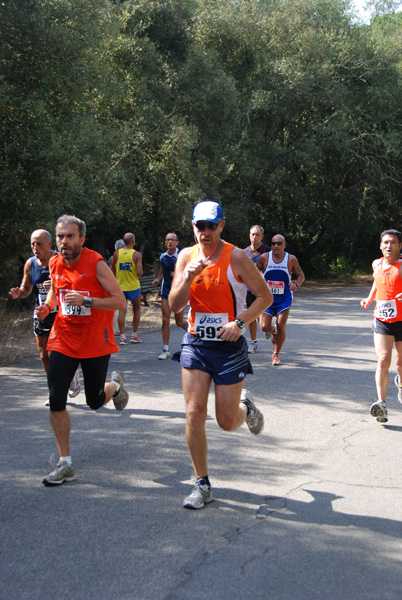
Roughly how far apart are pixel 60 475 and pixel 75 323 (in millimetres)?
1132

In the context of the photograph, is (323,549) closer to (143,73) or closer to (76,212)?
(76,212)

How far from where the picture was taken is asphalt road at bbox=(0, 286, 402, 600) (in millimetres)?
3432

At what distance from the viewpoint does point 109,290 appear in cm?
513

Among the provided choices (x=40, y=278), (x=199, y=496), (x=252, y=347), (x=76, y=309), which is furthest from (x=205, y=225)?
(x=252, y=347)

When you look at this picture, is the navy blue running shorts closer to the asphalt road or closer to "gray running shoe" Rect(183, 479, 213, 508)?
"gray running shoe" Rect(183, 479, 213, 508)

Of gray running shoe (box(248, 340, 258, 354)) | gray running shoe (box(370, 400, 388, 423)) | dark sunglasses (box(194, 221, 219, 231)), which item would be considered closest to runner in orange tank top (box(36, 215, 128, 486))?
dark sunglasses (box(194, 221, 219, 231))

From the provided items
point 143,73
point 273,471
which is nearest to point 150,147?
point 143,73

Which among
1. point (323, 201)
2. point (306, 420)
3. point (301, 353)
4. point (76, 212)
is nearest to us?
point (306, 420)

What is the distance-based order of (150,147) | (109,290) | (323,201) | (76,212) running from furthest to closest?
(323,201) < (150,147) < (76,212) < (109,290)

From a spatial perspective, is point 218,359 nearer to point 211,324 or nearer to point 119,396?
point 211,324

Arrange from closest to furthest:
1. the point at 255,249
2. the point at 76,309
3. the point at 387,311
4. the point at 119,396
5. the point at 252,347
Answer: the point at 76,309 → the point at 119,396 → the point at 387,311 → the point at 255,249 → the point at 252,347

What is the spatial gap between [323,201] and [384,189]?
2.69 m

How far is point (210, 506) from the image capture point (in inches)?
177

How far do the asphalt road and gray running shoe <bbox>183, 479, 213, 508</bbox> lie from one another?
62mm
